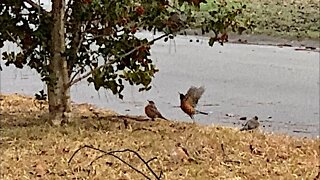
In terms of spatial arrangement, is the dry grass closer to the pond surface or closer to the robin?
the robin

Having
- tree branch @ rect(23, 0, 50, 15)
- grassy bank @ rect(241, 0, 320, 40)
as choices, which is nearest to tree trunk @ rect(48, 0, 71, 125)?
tree branch @ rect(23, 0, 50, 15)

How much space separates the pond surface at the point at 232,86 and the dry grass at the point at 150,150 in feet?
4.71

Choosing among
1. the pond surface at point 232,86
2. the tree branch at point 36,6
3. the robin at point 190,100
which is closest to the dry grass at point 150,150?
the robin at point 190,100

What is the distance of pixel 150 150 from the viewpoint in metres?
4.71

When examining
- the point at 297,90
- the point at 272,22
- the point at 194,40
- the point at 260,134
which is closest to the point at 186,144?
the point at 260,134

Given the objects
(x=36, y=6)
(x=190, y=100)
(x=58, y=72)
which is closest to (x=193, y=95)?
(x=190, y=100)

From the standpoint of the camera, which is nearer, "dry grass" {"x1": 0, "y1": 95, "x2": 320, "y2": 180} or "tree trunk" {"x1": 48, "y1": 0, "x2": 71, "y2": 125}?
"dry grass" {"x1": 0, "y1": 95, "x2": 320, "y2": 180}

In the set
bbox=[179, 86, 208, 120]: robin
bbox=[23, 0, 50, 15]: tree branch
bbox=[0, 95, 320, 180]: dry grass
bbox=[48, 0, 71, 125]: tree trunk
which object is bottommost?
bbox=[0, 95, 320, 180]: dry grass

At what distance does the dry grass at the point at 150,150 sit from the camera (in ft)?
14.0

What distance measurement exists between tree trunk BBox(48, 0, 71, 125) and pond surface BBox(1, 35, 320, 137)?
70.8 inches

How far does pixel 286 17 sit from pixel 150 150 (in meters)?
10.1

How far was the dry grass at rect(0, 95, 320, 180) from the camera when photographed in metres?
4.26

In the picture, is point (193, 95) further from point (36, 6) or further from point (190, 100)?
point (36, 6)

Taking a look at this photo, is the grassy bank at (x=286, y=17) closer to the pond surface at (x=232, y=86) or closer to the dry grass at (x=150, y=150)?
the pond surface at (x=232, y=86)
